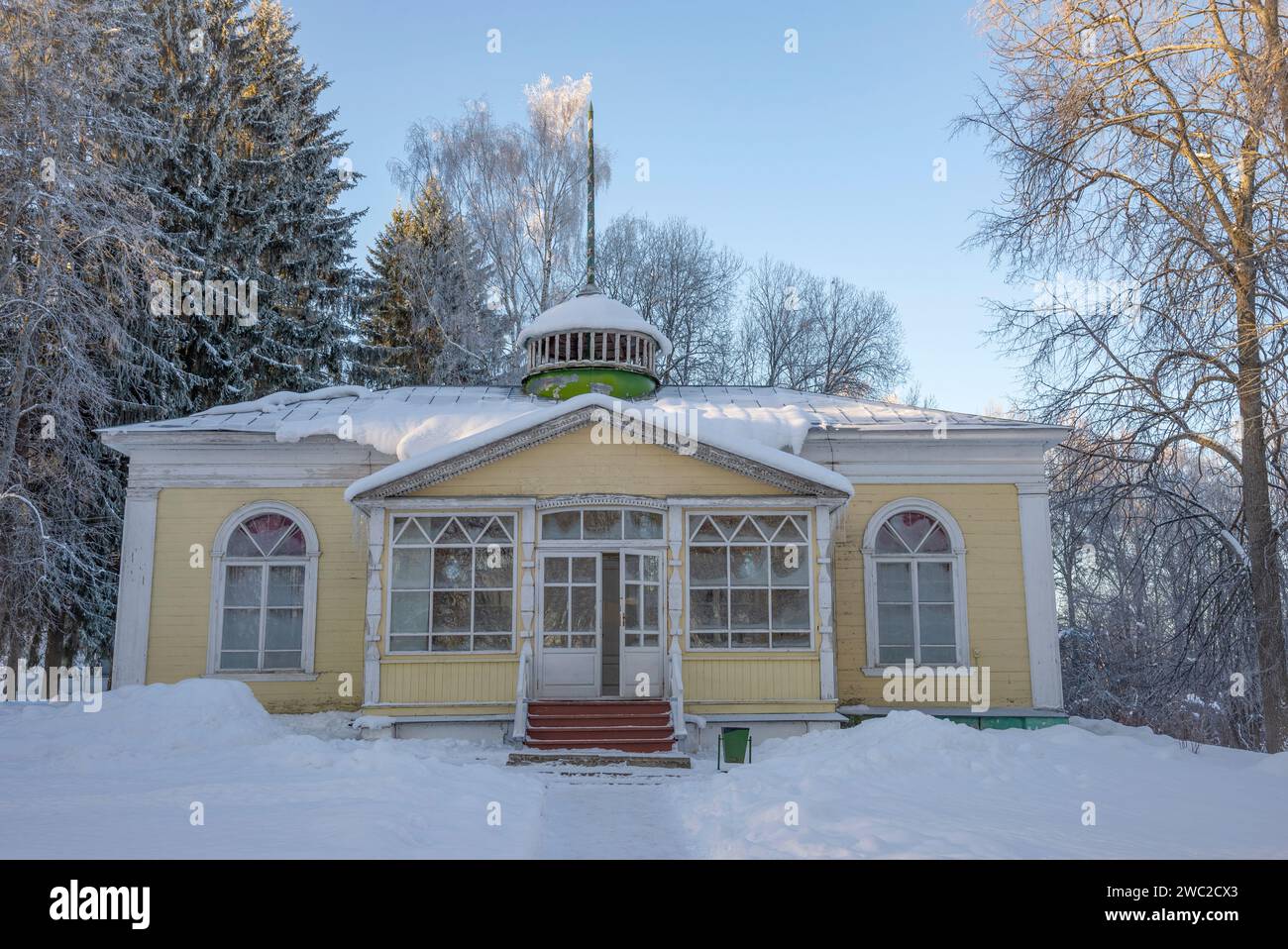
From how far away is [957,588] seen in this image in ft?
43.4

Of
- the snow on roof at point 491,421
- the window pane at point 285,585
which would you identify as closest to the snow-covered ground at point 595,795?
the window pane at point 285,585

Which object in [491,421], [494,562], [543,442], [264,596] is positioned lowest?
[264,596]

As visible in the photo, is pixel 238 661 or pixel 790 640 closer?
pixel 790 640

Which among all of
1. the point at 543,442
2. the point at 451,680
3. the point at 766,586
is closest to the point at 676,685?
the point at 766,586

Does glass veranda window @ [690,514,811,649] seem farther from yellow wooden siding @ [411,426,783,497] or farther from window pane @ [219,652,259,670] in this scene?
window pane @ [219,652,259,670]

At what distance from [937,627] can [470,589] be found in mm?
6158

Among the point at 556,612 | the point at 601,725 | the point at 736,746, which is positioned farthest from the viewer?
the point at 556,612

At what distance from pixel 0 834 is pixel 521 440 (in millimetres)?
7364

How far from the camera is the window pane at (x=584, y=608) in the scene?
40.0 ft

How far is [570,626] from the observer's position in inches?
480

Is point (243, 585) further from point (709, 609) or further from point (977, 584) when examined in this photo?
point (977, 584)

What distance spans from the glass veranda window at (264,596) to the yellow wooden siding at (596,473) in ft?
9.91

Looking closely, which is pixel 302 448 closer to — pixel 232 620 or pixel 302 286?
pixel 232 620
